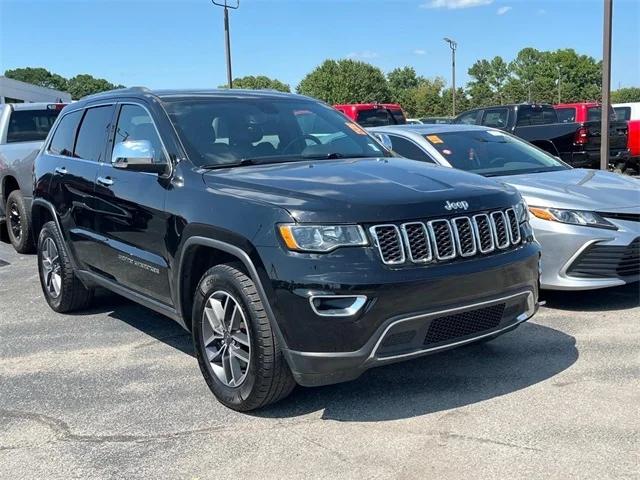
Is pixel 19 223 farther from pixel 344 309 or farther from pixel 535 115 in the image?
pixel 535 115

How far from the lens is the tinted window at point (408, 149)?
22.9 feet

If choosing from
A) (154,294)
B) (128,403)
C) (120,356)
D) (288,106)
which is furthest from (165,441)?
(288,106)

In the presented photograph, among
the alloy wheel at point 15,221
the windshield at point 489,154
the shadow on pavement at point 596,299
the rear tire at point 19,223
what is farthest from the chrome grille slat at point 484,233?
the alloy wheel at point 15,221

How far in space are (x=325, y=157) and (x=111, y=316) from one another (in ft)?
8.84

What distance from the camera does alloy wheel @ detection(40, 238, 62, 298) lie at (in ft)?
19.9

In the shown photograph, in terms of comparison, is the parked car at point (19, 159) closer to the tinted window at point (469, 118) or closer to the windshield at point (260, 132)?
the windshield at point (260, 132)

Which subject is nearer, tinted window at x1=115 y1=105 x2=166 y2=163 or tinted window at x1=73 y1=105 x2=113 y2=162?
tinted window at x1=115 y1=105 x2=166 y2=163

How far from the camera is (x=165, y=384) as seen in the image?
443 cm

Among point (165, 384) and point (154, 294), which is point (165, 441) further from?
point (154, 294)

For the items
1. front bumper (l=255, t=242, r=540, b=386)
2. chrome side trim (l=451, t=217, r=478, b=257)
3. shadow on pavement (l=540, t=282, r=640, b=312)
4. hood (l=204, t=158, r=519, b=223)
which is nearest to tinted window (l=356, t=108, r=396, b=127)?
shadow on pavement (l=540, t=282, r=640, b=312)

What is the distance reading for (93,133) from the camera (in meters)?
5.56

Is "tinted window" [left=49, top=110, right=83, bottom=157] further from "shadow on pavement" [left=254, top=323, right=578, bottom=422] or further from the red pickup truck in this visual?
the red pickup truck

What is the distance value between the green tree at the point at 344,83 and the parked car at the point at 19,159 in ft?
267

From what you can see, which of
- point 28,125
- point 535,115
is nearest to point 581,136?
point 535,115
